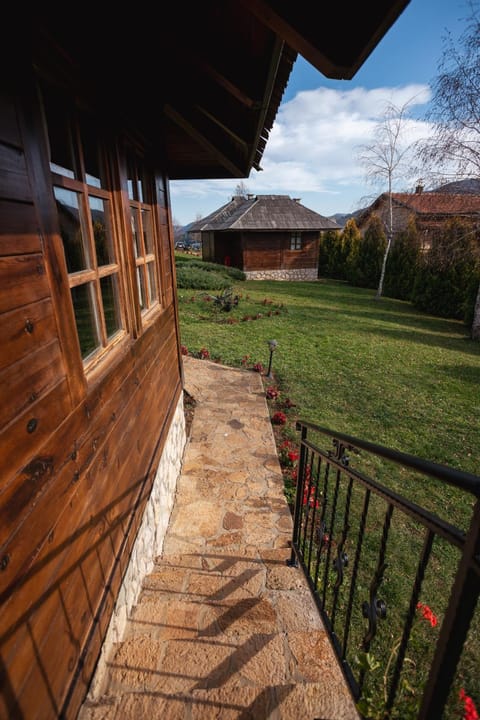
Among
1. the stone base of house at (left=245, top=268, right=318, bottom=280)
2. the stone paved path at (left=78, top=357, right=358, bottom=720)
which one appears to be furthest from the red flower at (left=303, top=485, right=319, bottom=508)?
the stone base of house at (left=245, top=268, right=318, bottom=280)

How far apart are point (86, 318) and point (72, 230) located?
0.44m

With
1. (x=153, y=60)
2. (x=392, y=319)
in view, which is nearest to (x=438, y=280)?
(x=392, y=319)

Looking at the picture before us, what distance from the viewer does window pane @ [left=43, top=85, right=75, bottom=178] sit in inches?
55.4

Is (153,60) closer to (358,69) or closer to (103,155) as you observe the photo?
(103,155)

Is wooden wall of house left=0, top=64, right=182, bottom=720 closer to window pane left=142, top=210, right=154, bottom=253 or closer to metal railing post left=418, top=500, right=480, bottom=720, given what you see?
metal railing post left=418, top=500, right=480, bottom=720

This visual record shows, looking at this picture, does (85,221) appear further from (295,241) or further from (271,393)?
(295,241)

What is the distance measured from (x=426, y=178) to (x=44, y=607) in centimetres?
1290

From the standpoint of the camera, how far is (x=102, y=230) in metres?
2.01

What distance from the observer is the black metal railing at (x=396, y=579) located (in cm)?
86

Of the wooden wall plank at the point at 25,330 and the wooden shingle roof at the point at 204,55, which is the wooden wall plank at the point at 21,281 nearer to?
the wooden wall plank at the point at 25,330

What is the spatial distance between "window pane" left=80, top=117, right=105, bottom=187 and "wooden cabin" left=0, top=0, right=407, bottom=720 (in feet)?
0.04

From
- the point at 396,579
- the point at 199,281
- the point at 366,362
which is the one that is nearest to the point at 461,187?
the point at 366,362

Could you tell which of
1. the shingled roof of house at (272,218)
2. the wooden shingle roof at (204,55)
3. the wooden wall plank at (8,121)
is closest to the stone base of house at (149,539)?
the wooden wall plank at (8,121)

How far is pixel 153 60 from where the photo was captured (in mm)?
2525
